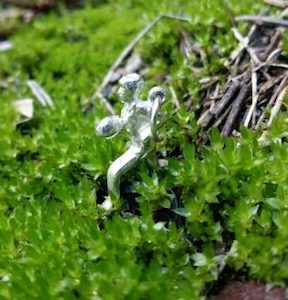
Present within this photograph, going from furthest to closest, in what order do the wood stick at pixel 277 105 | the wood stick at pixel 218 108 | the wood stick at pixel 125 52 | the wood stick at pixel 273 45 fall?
the wood stick at pixel 125 52 → the wood stick at pixel 273 45 → the wood stick at pixel 218 108 → the wood stick at pixel 277 105

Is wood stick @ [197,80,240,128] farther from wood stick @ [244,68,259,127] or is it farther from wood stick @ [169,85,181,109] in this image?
wood stick @ [169,85,181,109]

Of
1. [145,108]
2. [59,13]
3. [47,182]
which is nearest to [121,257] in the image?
[145,108]

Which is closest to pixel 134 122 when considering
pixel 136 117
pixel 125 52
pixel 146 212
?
pixel 136 117

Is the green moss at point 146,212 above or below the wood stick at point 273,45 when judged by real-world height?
below

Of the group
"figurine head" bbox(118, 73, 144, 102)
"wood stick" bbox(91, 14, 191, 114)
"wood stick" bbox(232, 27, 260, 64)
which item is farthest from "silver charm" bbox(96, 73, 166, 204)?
"wood stick" bbox(91, 14, 191, 114)

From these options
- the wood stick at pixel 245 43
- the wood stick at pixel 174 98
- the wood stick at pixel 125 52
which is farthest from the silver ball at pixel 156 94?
the wood stick at pixel 125 52

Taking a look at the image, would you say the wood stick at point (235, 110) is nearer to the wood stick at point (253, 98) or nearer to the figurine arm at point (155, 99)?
the wood stick at point (253, 98)

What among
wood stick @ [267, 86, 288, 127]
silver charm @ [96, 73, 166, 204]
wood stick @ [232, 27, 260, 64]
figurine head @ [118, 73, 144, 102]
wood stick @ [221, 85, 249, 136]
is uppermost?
figurine head @ [118, 73, 144, 102]

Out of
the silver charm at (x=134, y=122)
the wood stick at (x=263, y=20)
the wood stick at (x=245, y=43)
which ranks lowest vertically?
the wood stick at (x=245, y=43)
